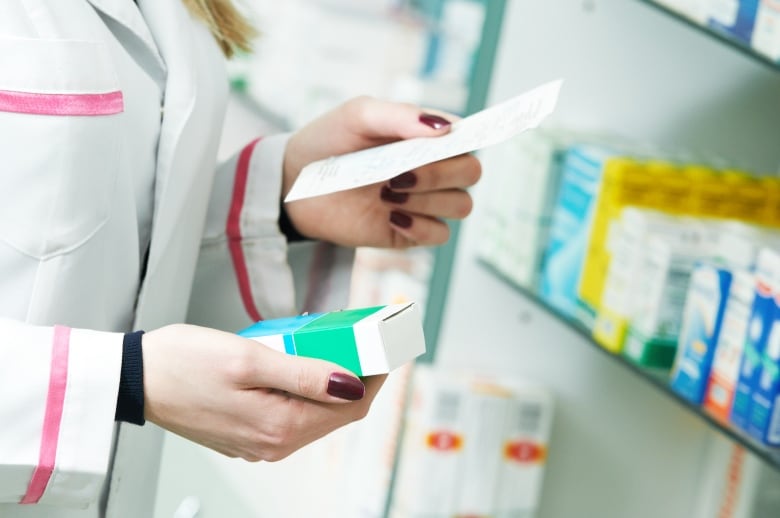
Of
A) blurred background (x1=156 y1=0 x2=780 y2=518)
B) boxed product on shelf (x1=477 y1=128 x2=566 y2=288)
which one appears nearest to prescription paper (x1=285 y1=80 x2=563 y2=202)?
blurred background (x1=156 y1=0 x2=780 y2=518)

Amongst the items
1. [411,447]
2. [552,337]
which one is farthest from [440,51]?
[411,447]

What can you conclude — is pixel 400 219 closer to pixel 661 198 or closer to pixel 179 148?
pixel 179 148

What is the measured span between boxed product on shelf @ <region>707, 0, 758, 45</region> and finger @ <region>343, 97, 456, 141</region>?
0.59 meters

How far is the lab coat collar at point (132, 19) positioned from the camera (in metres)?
1.03

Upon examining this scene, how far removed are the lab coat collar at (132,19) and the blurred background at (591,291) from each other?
1.63 ft

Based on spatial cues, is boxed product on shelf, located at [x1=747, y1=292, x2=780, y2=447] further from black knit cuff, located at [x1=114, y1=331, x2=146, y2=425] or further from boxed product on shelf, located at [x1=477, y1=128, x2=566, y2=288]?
black knit cuff, located at [x1=114, y1=331, x2=146, y2=425]

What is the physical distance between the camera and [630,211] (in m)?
1.66

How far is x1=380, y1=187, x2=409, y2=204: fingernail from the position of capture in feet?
4.08

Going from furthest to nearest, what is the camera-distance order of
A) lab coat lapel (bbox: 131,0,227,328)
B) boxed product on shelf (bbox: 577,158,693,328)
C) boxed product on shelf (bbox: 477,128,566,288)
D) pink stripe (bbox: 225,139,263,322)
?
boxed product on shelf (bbox: 477,128,566,288), boxed product on shelf (bbox: 577,158,693,328), pink stripe (bbox: 225,139,263,322), lab coat lapel (bbox: 131,0,227,328)

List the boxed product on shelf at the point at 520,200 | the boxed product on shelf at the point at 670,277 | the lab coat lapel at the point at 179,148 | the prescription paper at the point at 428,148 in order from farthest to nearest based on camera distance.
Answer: the boxed product on shelf at the point at 520,200, the boxed product on shelf at the point at 670,277, the lab coat lapel at the point at 179,148, the prescription paper at the point at 428,148

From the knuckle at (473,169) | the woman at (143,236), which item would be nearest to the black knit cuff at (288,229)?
the woman at (143,236)

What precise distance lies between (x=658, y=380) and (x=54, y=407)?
998 mm

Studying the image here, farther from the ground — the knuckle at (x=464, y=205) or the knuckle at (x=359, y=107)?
the knuckle at (x=359, y=107)

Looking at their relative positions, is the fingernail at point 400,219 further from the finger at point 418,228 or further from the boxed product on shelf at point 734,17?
the boxed product on shelf at point 734,17
